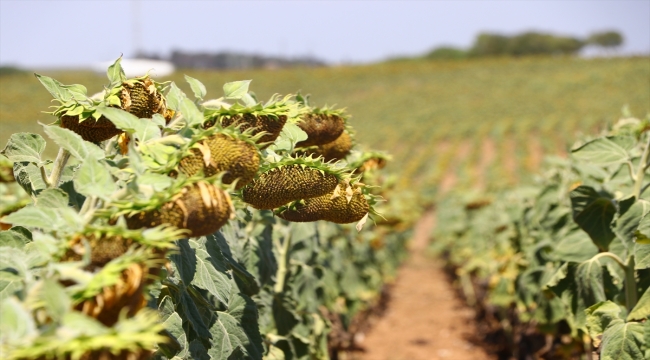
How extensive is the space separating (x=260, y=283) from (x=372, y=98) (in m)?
55.0

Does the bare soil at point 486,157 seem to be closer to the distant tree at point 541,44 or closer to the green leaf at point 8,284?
the green leaf at point 8,284

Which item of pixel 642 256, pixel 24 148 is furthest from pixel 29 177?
pixel 642 256

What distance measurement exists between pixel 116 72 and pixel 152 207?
57 cm

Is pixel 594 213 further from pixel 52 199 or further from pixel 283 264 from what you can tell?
pixel 52 199

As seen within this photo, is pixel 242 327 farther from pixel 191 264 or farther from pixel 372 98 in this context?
pixel 372 98

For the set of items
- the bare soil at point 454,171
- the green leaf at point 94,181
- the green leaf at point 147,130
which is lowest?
the bare soil at point 454,171

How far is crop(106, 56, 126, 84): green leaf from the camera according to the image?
1591 mm

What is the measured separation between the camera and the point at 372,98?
57250 mm

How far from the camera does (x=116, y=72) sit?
5.25ft

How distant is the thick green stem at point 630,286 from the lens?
2.77 meters

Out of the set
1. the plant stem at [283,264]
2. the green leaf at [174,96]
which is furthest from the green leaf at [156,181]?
the plant stem at [283,264]

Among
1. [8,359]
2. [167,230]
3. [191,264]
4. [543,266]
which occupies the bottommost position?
[543,266]

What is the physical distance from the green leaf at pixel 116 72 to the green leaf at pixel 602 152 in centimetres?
202

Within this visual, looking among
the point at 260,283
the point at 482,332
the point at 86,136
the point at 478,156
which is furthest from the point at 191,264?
the point at 478,156
